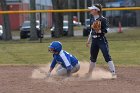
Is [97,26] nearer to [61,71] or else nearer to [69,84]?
[61,71]

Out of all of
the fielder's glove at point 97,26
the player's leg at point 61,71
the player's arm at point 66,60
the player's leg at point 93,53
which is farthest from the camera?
the player's leg at point 93,53

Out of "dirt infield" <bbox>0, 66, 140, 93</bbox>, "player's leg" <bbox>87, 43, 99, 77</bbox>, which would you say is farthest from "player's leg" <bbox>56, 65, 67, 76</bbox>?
"player's leg" <bbox>87, 43, 99, 77</bbox>

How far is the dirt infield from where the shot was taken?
27.6ft

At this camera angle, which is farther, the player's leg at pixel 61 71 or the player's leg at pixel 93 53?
the player's leg at pixel 93 53

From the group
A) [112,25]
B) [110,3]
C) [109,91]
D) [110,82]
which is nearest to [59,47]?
[110,82]

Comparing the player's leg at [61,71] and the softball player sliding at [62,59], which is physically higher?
Answer: the softball player sliding at [62,59]

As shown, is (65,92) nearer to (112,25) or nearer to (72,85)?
(72,85)

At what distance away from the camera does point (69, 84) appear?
30.0 ft

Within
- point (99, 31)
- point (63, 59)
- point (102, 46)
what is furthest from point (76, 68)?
point (99, 31)

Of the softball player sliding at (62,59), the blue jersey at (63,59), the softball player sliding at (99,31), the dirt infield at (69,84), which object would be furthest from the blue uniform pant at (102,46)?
the blue jersey at (63,59)

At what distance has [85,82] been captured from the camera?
9477 mm

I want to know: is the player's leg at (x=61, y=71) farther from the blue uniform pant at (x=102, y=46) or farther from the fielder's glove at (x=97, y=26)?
the fielder's glove at (x=97, y=26)

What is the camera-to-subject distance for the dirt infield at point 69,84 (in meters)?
8.42

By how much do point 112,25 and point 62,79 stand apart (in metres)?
25.6
